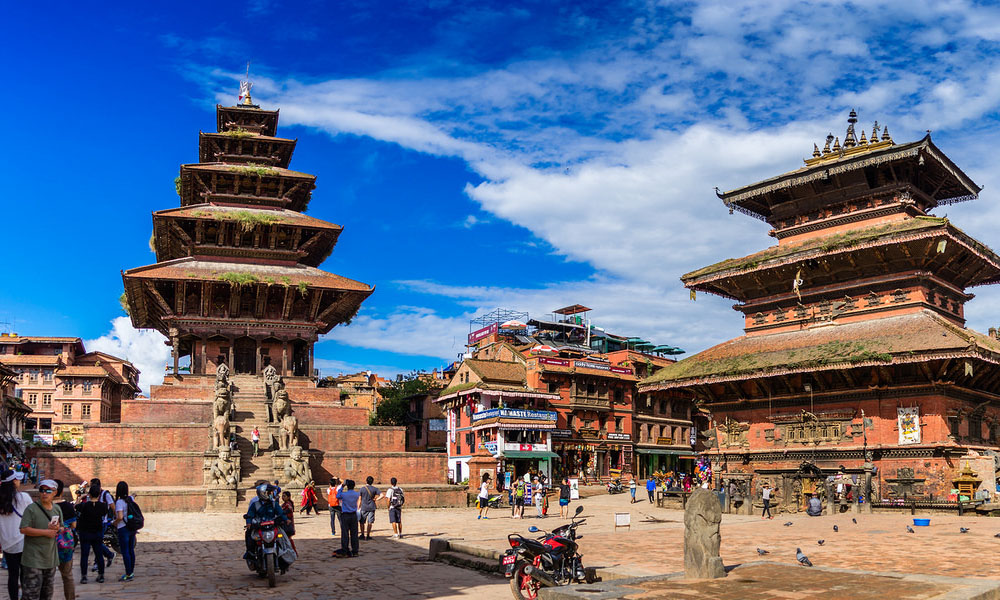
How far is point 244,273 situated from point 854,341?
25.4 metres

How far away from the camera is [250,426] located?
31.5 metres

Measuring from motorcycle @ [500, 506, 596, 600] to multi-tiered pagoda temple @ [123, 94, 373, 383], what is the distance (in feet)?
91.6

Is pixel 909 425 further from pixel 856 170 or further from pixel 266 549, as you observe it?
pixel 266 549

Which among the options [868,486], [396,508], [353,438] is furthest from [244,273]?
[868,486]

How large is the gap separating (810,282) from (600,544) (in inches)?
730

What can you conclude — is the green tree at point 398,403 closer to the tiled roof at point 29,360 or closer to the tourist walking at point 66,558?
the tiled roof at point 29,360

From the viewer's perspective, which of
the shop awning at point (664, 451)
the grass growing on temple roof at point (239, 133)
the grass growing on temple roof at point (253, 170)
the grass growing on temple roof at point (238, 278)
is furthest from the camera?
the shop awning at point (664, 451)

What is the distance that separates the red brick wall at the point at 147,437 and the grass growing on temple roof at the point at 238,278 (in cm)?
773

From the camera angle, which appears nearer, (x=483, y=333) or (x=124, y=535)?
(x=124, y=535)

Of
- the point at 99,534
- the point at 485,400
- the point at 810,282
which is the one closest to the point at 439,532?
the point at 99,534

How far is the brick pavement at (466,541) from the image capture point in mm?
11922

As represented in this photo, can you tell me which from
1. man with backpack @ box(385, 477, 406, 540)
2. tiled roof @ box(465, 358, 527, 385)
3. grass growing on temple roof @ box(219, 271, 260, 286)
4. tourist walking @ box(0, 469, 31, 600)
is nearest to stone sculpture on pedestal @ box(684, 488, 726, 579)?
tourist walking @ box(0, 469, 31, 600)

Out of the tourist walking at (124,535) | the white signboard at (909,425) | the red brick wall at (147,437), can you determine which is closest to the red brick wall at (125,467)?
the red brick wall at (147,437)

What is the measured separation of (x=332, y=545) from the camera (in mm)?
17500
